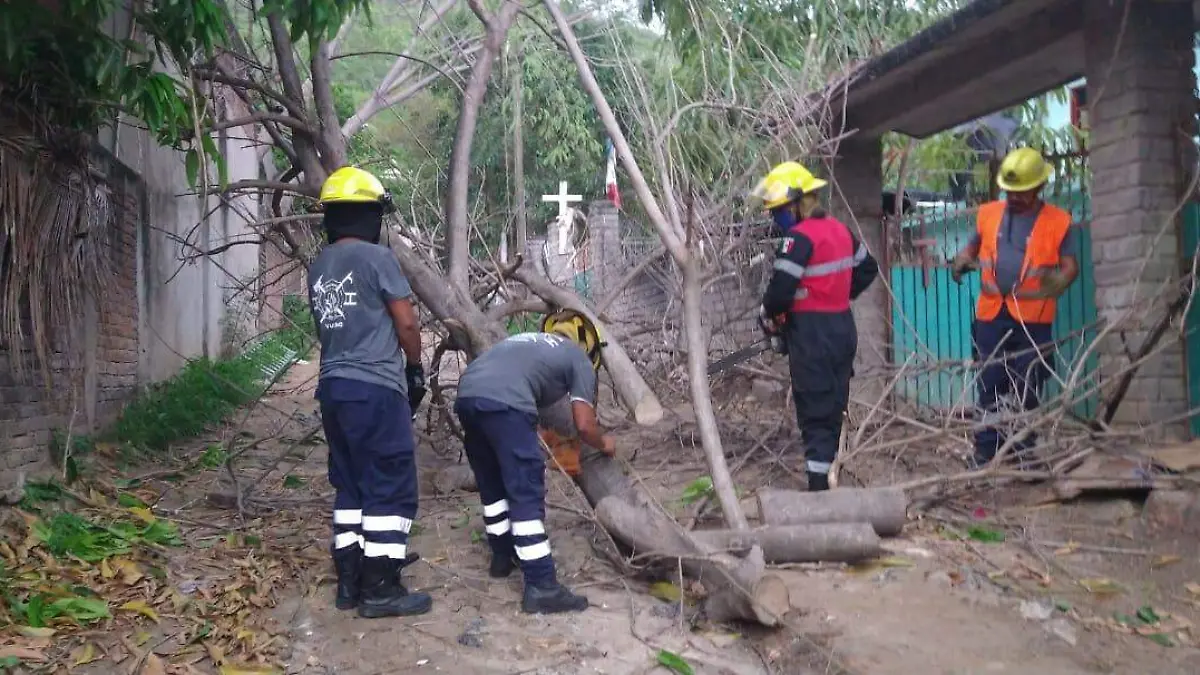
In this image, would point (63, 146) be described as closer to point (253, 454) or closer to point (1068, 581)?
point (253, 454)

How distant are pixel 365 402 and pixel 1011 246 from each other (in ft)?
11.0

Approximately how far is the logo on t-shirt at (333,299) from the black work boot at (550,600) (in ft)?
4.19

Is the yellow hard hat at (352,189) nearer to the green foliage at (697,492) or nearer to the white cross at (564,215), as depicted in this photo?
the green foliage at (697,492)

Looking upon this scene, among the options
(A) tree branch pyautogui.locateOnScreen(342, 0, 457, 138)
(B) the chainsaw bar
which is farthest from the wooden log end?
(A) tree branch pyautogui.locateOnScreen(342, 0, 457, 138)

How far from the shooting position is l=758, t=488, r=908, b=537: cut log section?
414 cm

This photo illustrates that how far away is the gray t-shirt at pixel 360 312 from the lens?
3812mm

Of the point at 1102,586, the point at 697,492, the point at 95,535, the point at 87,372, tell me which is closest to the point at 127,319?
the point at 87,372

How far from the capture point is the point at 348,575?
3844mm

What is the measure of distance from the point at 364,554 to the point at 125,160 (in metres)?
4.98

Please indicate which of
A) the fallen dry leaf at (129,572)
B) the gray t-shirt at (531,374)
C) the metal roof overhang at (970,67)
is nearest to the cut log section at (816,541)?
the gray t-shirt at (531,374)

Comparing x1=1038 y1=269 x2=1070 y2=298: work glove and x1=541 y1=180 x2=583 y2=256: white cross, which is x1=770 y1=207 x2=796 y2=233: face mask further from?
x1=541 y1=180 x2=583 y2=256: white cross

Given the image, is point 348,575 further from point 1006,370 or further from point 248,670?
point 1006,370

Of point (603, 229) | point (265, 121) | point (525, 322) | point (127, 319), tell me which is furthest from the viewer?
point (603, 229)

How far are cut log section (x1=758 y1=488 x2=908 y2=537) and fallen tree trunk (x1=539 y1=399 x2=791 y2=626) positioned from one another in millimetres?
494
